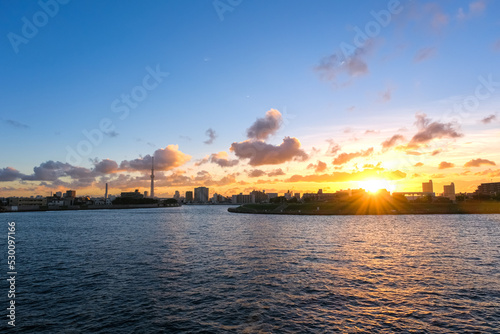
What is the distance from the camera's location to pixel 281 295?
93.8 ft

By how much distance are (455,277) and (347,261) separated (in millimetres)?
13457

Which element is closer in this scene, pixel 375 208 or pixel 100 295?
pixel 100 295

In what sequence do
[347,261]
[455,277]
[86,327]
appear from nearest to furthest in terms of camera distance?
[86,327] < [455,277] < [347,261]

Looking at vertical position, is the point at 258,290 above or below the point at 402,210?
above

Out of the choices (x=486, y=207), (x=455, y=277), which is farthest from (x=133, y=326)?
(x=486, y=207)

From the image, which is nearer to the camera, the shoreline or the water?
the water

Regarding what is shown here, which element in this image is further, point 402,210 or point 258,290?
point 402,210

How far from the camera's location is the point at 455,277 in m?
34.3

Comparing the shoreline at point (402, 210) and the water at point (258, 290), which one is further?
the shoreline at point (402, 210)

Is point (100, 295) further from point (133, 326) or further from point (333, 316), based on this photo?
point (333, 316)

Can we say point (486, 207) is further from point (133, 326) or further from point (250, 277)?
point (133, 326)

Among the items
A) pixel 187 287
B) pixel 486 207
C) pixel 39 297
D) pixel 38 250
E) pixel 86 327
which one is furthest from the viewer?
pixel 486 207

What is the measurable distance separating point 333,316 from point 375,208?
630 feet

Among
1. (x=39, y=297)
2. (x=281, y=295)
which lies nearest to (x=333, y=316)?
(x=281, y=295)
